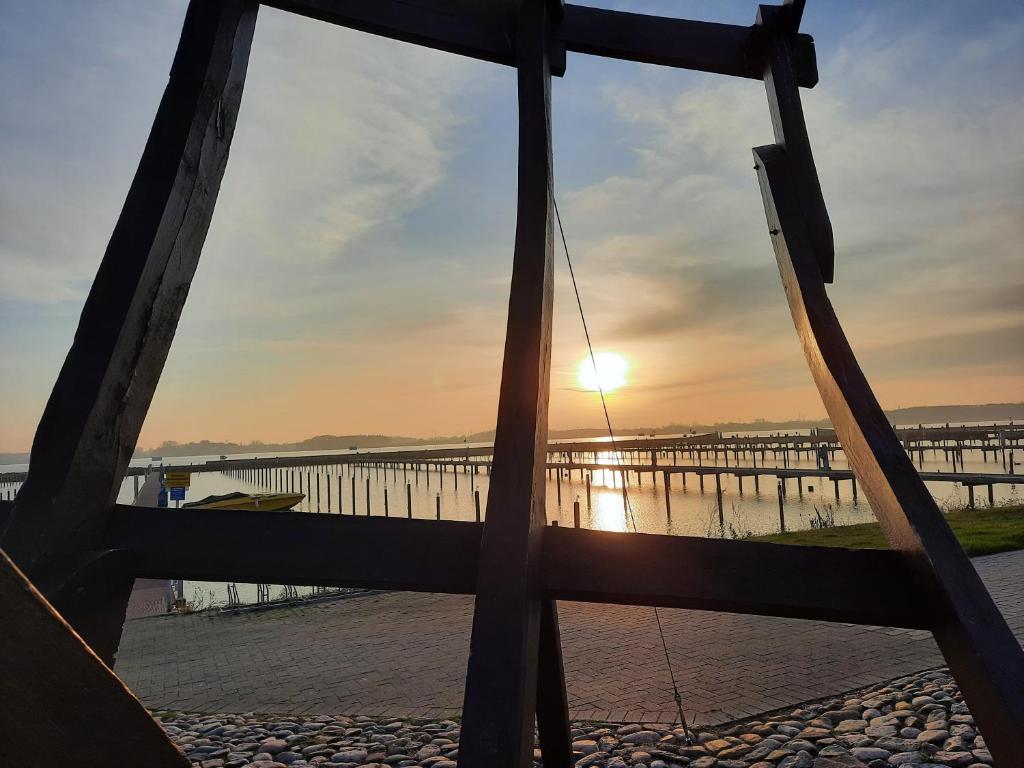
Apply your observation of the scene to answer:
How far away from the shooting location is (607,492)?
2092 inches

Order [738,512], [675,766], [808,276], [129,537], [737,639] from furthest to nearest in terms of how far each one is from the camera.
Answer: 1. [738,512]
2. [737,639]
3. [675,766]
4. [808,276]
5. [129,537]

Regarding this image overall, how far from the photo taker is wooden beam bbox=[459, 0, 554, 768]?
4.60ft

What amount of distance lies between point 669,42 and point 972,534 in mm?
13892

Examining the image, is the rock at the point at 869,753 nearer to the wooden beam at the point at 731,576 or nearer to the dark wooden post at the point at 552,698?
the dark wooden post at the point at 552,698

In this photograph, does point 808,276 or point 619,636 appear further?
point 619,636

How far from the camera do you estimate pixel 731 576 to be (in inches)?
76.7

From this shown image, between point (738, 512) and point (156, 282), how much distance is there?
112ft

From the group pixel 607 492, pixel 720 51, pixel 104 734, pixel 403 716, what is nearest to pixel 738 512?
pixel 607 492

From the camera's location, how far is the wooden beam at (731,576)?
1.93m

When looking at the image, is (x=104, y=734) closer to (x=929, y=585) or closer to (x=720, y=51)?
(x=929, y=585)

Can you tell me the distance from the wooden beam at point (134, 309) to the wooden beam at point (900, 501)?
2.05 meters

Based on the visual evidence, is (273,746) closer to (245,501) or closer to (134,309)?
(134,309)

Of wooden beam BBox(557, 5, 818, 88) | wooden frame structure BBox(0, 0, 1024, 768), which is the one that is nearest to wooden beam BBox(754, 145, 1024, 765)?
wooden frame structure BBox(0, 0, 1024, 768)

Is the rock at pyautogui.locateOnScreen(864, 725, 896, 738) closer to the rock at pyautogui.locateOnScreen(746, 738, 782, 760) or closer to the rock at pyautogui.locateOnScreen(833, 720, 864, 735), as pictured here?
the rock at pyautogui.locateOnScreen(833, 720, 864, 735)
